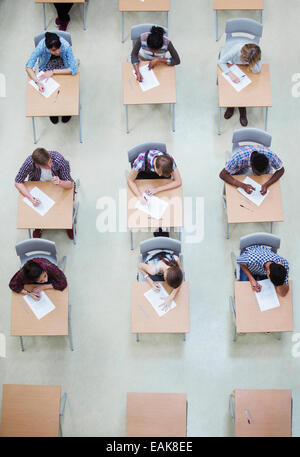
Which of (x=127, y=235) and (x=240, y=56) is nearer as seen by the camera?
(x=240, y=56)

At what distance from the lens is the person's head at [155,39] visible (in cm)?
590

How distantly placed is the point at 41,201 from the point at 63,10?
297 centimetres

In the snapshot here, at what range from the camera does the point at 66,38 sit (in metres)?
6.25

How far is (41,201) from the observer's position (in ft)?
17.8

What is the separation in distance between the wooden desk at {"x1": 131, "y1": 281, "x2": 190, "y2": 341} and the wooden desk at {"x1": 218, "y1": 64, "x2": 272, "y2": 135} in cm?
210

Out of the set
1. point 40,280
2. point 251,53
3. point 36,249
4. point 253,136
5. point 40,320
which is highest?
point 251,53

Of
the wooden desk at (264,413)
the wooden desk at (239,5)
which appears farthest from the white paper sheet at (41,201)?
the wooden desk at (239,5)

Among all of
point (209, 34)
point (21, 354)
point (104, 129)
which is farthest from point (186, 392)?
point (209, 34)

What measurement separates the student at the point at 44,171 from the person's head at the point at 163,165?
3.04ft

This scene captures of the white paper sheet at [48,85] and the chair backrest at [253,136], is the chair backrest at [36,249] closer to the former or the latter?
the white paper sheet at [48,85]

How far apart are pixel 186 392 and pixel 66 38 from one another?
13.4 ft

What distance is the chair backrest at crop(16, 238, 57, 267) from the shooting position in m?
5.32

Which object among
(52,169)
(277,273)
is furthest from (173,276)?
(52,169)

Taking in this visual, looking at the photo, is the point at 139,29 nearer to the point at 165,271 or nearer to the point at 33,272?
the point at 165,271
